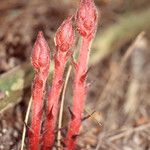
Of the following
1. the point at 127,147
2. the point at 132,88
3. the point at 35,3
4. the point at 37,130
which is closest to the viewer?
the point at 37,130

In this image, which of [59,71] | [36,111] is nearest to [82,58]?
[59,71]

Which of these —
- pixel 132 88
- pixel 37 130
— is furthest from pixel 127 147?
pixel 37 130

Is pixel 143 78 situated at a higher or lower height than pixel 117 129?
higher

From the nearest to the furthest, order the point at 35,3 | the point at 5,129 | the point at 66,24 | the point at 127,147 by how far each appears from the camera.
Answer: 1. the point at 66,24
2. the point at 5,129
3. the point at 127,147
4. the point at 35,3

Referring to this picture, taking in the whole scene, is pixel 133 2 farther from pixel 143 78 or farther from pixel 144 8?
pixel 143 78

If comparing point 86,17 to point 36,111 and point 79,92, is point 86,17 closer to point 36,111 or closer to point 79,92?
point 79,92

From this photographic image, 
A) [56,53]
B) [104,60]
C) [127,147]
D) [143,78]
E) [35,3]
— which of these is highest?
[35,3]

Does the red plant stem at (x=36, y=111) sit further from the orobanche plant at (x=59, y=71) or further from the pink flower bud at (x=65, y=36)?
the pink flower bud at (x=65, y=36)

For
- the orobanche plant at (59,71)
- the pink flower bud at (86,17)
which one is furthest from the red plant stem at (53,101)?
the pink flower bud at (86,17)
